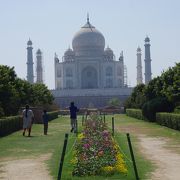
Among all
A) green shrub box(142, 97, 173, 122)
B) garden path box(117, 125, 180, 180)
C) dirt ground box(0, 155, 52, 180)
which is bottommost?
dirt ground box(0, 155, 52, 180)

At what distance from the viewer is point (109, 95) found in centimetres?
10856

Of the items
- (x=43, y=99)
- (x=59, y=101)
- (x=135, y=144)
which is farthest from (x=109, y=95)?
(x=135, y=144)

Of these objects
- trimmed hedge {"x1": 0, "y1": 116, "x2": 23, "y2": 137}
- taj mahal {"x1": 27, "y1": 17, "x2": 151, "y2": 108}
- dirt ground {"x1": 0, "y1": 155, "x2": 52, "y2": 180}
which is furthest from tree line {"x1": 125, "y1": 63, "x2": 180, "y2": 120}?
taj mahal {"x1": 27, "y1": 17, "x2": 151, "y2": 108}

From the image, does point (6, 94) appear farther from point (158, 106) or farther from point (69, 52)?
A: point (69, 52)

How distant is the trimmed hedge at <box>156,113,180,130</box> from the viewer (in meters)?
22.6

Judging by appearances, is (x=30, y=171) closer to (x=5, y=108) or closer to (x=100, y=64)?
(x=5, y=108)

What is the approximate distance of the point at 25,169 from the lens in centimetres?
1057

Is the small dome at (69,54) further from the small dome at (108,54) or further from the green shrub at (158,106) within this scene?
the green shrub at (158,106)

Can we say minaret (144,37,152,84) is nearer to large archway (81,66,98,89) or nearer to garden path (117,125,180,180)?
large archway (81,66,98,89)

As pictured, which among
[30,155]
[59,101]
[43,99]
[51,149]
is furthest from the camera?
[59,101]

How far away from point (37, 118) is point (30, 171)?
23671 mm

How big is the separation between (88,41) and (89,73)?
11114 mm

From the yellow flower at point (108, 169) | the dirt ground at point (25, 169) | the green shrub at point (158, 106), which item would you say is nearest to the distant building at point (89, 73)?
the green shrub at point (158, 106)

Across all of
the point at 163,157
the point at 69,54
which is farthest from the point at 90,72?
the point at 163,157
